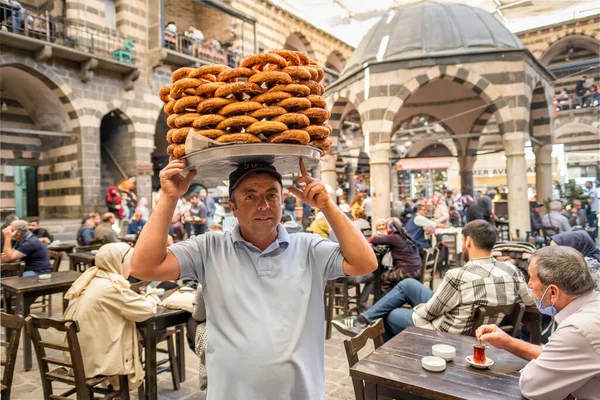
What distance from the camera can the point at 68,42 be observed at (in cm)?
1168

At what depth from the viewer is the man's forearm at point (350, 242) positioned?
1.58 m

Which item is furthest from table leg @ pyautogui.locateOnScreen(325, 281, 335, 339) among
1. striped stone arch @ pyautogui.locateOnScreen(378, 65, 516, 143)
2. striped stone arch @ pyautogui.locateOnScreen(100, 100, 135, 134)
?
striped stone arch @ pyautogui.locateOnScreen(100, 100, 135, 134)

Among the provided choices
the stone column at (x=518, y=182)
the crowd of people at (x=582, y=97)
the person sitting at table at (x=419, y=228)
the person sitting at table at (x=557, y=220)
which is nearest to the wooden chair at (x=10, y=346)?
the person sitting at table at (x=419, y=228)

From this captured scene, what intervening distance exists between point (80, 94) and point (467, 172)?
12210 millimetres

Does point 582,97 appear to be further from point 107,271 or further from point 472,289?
point 107,271

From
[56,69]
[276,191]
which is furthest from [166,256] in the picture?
[56,69]

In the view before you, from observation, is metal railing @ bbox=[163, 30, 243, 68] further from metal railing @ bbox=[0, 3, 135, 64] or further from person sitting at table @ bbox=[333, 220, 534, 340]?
person sitting at table @ bbox=[333, 220, 534, 340]

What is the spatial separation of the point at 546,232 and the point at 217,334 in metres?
8.48

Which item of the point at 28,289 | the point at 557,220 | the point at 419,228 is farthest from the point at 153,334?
the point at 557,220

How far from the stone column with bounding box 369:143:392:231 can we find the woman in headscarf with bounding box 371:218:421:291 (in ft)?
9.46

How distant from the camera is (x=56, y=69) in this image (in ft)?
38.0

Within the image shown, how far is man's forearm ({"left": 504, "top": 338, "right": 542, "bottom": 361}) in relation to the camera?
7.16 ft

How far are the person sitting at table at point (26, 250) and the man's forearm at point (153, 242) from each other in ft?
16.8

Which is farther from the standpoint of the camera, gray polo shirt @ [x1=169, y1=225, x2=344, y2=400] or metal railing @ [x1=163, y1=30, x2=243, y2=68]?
metal railing @ [x1=163, y1=30, x2=243, y2=68]
